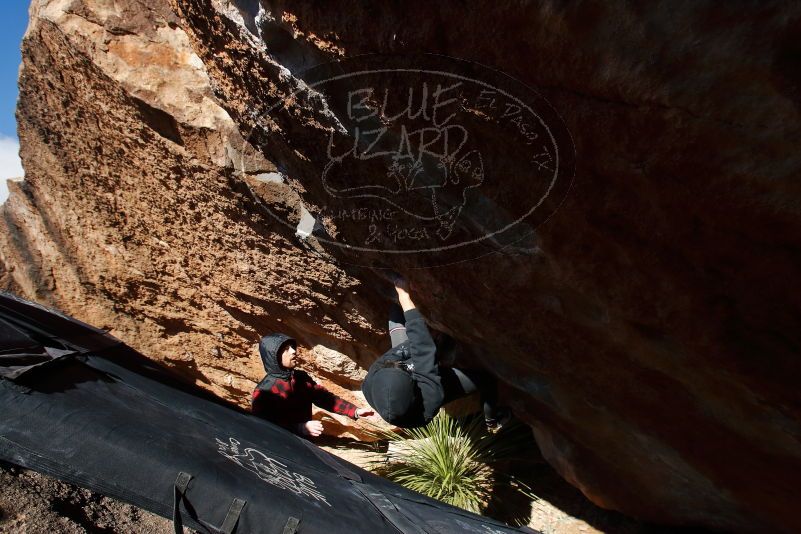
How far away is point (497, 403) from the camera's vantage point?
359 cm

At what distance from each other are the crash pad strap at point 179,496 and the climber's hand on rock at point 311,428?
74.7 inches

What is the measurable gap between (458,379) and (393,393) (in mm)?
Answer: 590

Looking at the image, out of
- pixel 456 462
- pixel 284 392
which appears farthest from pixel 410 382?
pixel 456 462

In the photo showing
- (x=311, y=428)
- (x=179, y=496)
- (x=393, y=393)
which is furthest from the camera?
(x=311, y=428)

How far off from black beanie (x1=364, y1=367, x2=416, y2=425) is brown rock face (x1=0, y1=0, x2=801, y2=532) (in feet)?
1.43

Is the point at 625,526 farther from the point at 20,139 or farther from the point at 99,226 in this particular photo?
the point at 20,139

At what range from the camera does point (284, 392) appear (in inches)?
135

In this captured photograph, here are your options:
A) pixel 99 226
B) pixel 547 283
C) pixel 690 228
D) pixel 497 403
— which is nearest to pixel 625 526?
pixel 497 403

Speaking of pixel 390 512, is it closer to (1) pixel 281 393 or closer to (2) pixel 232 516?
(2) pixel 232 516

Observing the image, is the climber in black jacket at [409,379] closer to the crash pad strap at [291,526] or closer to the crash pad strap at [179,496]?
the crash pad strap at [291,526]

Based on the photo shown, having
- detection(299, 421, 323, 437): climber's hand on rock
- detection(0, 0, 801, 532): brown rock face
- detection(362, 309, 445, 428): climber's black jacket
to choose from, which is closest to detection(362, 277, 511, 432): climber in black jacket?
detection(362, 309, 445, 428): climber's black jacket
